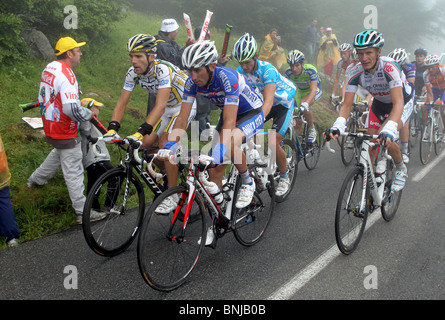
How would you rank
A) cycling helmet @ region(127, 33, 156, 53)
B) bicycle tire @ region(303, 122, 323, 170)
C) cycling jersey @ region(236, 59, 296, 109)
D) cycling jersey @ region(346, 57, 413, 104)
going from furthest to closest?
bicycle tire @ region(303, 122, 323, 170) < cycling jersey @ region(236, 59, 296, 109) < cycling jersey @ region(346, 57, 413, 104) < cycling helmet @ region(127, 33, 156, 53)

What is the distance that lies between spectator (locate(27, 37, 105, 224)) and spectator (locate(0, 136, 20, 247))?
67cm

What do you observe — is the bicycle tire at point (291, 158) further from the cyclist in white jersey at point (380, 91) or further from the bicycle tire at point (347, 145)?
the bicycle tire at point (347, 145)

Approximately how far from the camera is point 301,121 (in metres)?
7.61

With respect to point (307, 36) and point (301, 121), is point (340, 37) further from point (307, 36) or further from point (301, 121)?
point (301, 121)

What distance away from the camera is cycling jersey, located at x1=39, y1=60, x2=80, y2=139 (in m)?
4.35

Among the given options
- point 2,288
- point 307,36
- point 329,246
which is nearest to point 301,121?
point 329,246

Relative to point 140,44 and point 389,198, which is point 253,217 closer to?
point 389,198

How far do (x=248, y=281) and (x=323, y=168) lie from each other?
15.7 ft

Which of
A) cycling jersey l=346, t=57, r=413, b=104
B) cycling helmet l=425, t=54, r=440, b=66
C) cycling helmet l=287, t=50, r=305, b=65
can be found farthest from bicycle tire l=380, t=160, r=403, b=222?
cycling helmet l=425, t=54, r=440, b=66

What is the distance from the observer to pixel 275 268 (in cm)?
386

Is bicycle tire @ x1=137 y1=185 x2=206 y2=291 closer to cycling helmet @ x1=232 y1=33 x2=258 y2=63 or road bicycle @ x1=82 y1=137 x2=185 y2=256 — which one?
road bicycle @ x1=82 y1=137 x2=185 y2=256

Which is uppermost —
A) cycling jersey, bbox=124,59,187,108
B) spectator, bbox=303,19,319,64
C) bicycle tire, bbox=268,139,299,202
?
spectator, bbox=303,19,319,64
